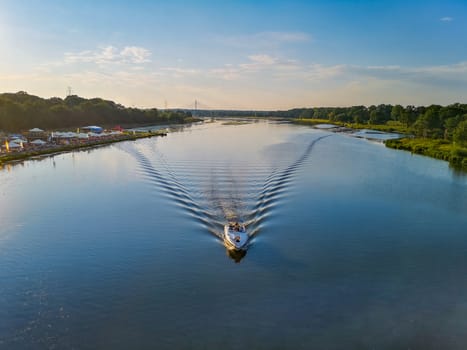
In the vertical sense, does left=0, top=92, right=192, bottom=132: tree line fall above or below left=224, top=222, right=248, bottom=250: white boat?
above

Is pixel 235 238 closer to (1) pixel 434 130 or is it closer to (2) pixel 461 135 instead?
(2) pixel 461 135

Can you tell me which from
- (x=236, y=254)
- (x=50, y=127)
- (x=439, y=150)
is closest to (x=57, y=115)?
(x=50, y=127)

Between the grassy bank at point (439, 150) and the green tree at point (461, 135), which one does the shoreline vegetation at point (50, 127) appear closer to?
the grassy bank at point (439, 150)

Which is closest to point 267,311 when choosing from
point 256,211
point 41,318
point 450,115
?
point 41,318

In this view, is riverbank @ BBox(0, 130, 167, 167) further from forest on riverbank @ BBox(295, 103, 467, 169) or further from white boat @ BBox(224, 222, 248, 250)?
forest on riverbank @ BBox(295, 103, 467, 169)

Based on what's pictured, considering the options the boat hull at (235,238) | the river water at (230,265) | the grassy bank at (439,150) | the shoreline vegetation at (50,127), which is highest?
the shoreline vegetation at (50,127)

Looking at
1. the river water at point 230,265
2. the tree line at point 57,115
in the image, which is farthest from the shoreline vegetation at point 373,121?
the river water at point 230,265

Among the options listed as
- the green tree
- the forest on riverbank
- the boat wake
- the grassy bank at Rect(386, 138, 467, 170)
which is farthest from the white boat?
the green tree
